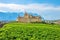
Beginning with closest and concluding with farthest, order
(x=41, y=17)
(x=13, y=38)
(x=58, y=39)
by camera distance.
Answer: (x=58, y=39)
(x=13, y=38)
(x=41, y=17)

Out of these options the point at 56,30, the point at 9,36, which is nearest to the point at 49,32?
the point at 56,30

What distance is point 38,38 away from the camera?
77.9 ft

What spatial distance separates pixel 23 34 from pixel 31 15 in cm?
4556

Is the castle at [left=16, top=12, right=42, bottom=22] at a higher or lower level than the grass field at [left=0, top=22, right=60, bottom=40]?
higher

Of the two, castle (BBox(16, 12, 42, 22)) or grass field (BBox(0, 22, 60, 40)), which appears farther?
castle (BBox(16, 12, 42, 22))


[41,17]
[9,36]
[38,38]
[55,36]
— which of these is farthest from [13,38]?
Result: [41,17]

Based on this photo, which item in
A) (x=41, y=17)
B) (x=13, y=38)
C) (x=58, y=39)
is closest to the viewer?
(x=58, y=39)

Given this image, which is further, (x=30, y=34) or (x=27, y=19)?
(x=27, y=19)

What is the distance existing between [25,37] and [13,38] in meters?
1.35

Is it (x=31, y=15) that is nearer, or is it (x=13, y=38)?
(x=13, y=38)

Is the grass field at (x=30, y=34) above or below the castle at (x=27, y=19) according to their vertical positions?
below

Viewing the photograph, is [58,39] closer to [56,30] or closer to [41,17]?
[56,30]

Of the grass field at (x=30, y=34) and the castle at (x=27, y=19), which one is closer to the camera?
the grass field at (x=30, y=34)

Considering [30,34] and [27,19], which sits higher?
[27,19]
